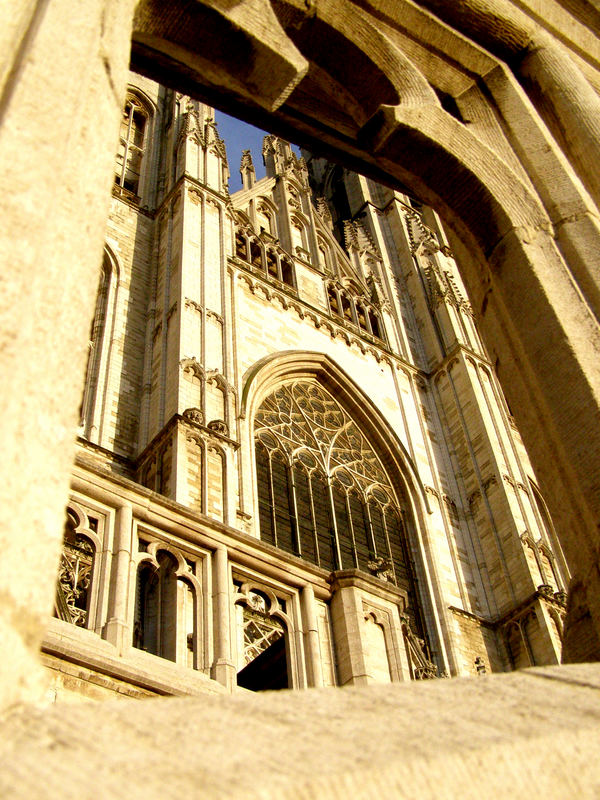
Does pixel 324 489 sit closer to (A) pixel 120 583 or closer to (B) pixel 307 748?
(A) pixel 120 583

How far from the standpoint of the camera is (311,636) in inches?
247

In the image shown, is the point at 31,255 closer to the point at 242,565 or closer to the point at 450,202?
the point at 450,202

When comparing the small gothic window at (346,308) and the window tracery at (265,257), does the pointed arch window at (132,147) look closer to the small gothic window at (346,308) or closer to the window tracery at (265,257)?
the window tracery at (265,257)

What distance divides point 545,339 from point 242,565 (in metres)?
4.00

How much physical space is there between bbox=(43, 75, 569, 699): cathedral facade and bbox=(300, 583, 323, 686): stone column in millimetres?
16

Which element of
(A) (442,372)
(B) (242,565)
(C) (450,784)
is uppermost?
(A) (442,372)

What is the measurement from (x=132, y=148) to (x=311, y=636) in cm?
1470

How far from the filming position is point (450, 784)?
1136 mm

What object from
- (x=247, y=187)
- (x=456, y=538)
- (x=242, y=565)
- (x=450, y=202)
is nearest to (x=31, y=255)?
(x=450, y=202)

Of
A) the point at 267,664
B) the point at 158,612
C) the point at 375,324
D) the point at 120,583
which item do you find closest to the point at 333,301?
the point at 375,324

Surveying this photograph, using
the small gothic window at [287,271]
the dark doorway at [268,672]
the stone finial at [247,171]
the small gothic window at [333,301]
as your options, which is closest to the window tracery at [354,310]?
the small gothic window at [333,301]

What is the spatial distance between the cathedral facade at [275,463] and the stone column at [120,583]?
15 millimetres

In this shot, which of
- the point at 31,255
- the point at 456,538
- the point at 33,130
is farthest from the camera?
the point at 456,538

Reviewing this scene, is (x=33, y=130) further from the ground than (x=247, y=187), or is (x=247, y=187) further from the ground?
(x=247, y=187)
